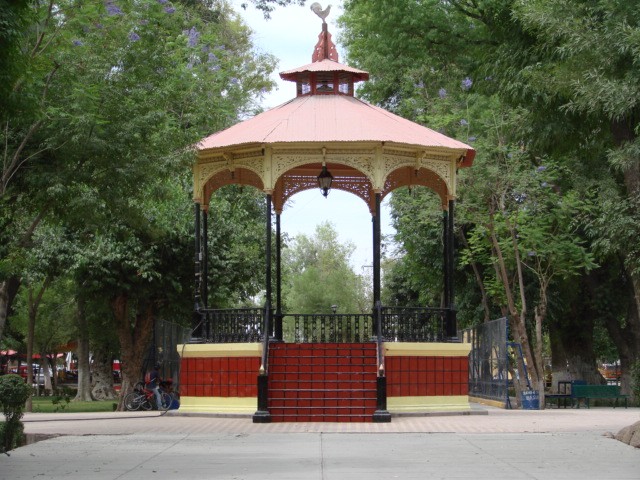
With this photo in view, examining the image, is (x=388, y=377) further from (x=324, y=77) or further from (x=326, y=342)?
(x=324, y=77)

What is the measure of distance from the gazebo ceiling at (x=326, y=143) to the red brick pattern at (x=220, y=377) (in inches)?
128

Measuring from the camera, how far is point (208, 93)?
2695cm

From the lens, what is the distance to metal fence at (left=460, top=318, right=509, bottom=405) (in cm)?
2223

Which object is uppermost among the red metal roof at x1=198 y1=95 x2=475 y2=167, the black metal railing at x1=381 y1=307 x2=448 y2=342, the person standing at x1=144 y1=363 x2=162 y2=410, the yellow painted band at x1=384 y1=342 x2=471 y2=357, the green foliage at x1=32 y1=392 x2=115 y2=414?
the red metal roof at x1=198 y1=95 x2=475 y2=167

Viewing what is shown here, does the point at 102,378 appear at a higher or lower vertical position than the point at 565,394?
higher

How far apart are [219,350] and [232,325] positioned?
69 centimetres

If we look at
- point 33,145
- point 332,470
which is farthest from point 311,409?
point 332,470

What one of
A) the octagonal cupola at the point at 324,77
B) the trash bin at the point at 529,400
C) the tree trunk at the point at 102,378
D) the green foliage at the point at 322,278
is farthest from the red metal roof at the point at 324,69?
the green foliage at the point at 322,278

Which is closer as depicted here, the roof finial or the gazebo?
the gazebo

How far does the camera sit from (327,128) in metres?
19.5

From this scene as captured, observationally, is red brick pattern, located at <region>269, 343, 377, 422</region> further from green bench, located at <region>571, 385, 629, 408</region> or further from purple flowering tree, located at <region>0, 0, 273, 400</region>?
green bench, located at <region>571, 385, 629, 408</region>

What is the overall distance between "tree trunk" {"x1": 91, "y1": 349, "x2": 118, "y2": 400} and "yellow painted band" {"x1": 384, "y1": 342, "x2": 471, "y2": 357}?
27324 mm

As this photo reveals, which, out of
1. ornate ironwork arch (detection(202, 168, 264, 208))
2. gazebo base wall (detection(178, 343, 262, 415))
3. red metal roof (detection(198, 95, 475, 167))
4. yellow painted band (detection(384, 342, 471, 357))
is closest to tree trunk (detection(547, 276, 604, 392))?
red metal roof (detection(198, 95, 475, 167))

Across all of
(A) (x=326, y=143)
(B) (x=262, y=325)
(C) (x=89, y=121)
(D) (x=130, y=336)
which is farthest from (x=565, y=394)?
(C) (x=89, y=121)
